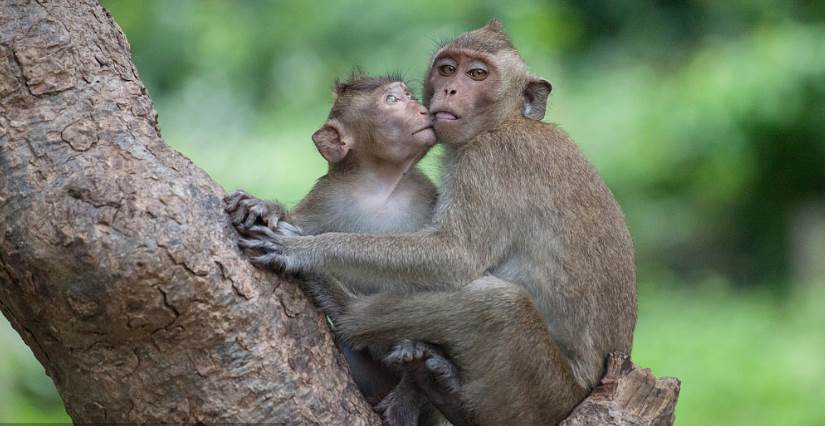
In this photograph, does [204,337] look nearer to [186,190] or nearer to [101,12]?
[186,190]

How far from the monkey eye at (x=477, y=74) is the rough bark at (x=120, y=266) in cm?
199

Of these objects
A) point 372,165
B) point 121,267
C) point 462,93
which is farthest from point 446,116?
point 121,267

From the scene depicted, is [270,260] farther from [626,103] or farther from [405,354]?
[626,103]

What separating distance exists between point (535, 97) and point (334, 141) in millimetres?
1218

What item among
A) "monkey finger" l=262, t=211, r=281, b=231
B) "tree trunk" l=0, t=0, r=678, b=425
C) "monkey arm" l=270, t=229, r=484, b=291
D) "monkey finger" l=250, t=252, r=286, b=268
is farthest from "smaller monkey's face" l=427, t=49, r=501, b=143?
"tree trunk" l=0, t=0, r=678, b=425

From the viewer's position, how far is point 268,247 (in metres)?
4.88

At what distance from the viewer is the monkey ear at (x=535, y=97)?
6273mm

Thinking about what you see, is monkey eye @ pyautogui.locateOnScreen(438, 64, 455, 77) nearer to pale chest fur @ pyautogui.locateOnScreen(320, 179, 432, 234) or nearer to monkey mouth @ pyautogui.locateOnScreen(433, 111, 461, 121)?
monkey mouth @ pyautogui.locateOnScreen(433, 111, 461, 121)

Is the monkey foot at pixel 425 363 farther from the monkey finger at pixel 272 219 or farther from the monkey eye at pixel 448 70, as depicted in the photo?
the monkey eye at pixel 448 70

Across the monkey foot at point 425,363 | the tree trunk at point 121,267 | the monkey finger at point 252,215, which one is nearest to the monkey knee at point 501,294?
the monkey foot at point 425,363

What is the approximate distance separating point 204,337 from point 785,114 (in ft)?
39.0

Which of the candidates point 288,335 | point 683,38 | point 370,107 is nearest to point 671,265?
point 683,38

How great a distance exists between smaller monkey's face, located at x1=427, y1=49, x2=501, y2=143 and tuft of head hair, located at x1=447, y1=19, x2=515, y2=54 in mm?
73

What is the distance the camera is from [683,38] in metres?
16.2
